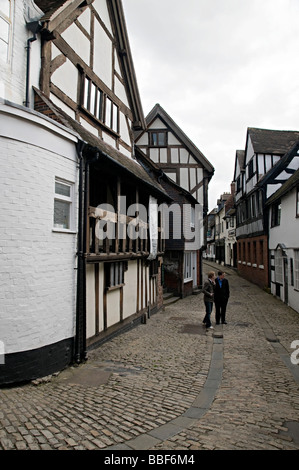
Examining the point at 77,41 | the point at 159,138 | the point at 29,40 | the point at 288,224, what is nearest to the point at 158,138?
the point at 159,138

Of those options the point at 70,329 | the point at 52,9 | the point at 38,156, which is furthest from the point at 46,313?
the point at 52,9

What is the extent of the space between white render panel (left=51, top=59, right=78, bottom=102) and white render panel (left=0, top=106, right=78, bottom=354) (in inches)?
92.2

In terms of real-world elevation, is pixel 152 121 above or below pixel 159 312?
above

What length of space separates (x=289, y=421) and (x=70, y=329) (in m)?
4.25

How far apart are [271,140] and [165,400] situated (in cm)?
2086

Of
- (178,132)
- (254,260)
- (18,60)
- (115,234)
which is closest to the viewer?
(18,60)

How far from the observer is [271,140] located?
21.8 metres

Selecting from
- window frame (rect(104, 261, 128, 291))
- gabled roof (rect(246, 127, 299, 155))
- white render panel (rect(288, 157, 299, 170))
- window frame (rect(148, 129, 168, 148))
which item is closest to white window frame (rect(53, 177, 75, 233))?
window frame (rect(104, 261, 128, 291))

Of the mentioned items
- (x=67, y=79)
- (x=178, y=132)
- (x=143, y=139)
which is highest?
(x=178, y=132)

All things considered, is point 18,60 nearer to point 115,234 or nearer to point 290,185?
point 115,234

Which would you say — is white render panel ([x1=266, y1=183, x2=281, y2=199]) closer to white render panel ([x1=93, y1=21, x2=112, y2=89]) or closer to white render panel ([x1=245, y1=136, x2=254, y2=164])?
white render panel ([x1=245, y1=136, x2=254, y2=164])

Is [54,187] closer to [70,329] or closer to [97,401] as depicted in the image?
[70,329]
